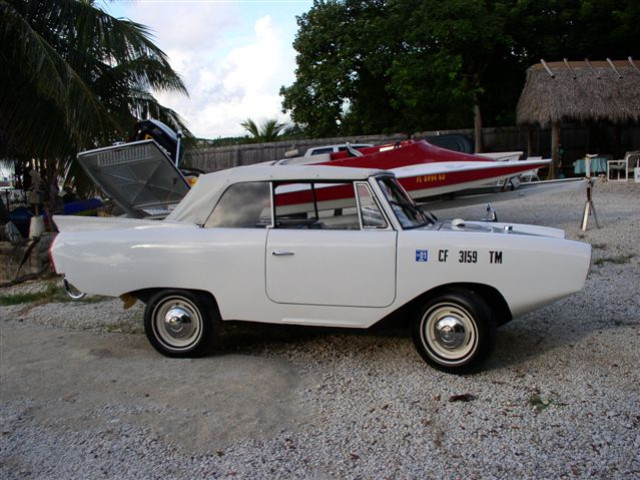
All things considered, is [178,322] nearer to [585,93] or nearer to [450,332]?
[450,332]

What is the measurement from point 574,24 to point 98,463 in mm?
25370

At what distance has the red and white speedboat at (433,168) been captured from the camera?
1103cm

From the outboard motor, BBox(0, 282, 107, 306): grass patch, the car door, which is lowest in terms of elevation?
BBox(0, 282, 107, 306): grass patch

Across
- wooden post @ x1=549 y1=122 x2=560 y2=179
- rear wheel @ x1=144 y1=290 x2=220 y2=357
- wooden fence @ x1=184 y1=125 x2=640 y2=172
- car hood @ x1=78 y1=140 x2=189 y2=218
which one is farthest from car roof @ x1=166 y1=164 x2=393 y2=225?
wooden fence @ x1=184 y1=125 x2=640 y2=172

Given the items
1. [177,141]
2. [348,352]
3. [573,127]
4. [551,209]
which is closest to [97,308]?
[177,141]

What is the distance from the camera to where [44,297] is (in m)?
8.84

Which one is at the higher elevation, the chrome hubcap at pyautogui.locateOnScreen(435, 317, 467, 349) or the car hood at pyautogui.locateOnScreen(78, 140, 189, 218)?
the car hood at pyautogui.locateOnScreen(78, 140, 189, 218)

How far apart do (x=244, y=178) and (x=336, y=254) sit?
1135mm

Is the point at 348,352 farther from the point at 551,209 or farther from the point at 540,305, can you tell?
the point at 551,209

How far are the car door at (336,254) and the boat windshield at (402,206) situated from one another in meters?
0.18

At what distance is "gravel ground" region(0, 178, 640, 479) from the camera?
3.62 metres

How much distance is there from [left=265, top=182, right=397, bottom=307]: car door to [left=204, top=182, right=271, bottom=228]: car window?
6.4 inches

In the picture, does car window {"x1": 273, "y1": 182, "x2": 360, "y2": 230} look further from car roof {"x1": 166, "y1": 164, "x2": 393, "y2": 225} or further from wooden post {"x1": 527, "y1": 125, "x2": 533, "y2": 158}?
wooden post {"x1": 527, "y1": 125, "x2": 533, "y2": 158}

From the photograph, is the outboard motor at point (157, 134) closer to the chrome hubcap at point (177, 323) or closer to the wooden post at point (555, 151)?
the chrome hubcap at point (177, 323)
